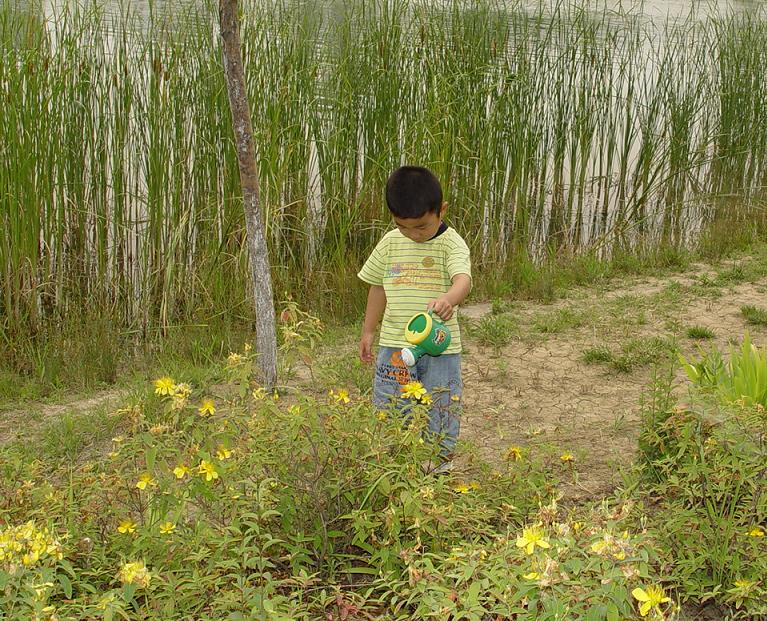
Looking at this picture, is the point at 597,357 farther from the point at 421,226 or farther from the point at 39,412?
the point at 39,412

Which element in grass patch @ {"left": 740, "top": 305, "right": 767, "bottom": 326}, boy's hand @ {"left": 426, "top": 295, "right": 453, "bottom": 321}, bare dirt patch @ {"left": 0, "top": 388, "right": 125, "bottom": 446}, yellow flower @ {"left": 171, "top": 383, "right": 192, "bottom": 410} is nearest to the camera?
yellow flower @ {"left": 171, "top": 383, "right": 192, "bottom": 410}

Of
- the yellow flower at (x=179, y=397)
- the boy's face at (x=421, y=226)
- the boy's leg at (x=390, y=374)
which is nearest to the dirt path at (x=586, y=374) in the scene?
the boy's leg at (x=390, y=374)

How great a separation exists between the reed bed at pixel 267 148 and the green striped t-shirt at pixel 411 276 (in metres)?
1.65

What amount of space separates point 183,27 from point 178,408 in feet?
9.94

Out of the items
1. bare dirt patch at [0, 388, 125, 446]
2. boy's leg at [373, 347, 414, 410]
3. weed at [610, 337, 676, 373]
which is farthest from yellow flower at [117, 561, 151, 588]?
weed at [610, 337, 676, 373]

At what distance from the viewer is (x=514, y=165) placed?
5.52 metres

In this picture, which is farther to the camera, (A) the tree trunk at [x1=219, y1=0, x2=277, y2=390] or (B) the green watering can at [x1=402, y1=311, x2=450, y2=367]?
(A) the tree trunk at [x1=219, y1=0, x2=277, y2=390]

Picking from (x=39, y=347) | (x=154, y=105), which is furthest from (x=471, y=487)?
(x=154, y=105)

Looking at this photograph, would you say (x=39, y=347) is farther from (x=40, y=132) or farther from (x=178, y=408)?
(x=178, y=408)

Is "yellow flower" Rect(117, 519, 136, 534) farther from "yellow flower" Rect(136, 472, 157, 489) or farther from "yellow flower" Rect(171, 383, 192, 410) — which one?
"yellow flower" Rect(171, 383, 192, 410)

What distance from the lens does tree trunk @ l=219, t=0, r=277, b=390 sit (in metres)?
2.92

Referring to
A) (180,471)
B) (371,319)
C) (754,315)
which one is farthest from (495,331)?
(180,471)

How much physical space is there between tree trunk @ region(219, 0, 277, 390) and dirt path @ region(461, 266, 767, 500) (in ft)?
2.46

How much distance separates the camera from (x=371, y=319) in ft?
9.72
